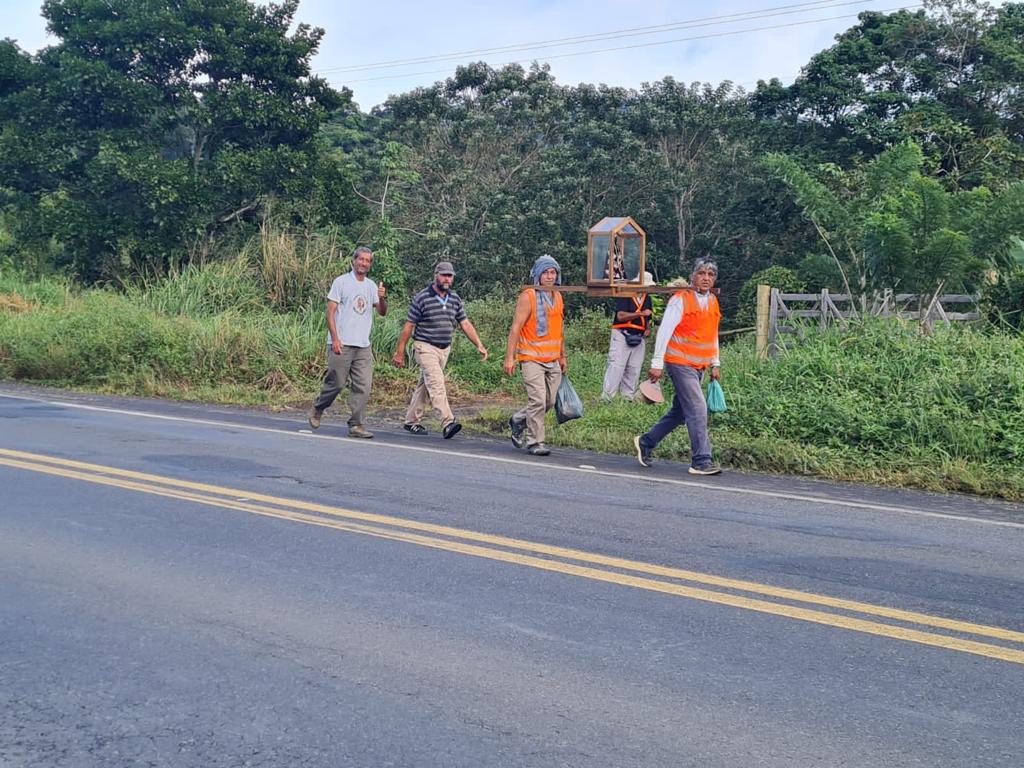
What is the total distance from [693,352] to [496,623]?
5.05m

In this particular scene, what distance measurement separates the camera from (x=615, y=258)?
1118 cm

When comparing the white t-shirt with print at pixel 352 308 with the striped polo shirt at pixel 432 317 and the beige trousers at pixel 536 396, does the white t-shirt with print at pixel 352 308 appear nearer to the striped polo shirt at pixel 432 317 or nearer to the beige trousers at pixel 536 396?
the striped polo shirt at pixel 432 317

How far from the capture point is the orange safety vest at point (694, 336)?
9453mm

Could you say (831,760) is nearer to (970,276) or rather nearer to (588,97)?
(970,276)

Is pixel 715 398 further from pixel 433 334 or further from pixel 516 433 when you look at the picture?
pixel 433 334

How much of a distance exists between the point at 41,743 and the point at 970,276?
12745mm

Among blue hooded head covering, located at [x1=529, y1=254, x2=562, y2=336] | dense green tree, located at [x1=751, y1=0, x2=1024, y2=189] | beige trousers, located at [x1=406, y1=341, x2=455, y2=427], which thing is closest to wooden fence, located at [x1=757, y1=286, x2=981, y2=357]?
blue hooded head covering, located at [x1=529, y1=254, x2=562, y2=336]

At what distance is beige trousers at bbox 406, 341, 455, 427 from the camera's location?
11.3 m

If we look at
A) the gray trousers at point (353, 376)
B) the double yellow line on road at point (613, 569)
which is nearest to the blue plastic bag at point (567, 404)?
the gray trousers at point (353, 376)

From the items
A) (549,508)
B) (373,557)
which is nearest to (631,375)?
(549,508)

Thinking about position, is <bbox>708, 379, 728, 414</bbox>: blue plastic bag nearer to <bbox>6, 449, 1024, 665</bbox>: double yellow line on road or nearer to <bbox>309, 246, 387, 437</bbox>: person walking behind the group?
<bbox>309, 246, 387, 437</bbox>: person walking behind the group

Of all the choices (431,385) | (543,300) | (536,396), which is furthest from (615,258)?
(431,385)

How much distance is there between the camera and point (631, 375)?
1399cm

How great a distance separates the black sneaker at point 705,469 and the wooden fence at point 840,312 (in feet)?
13.3
